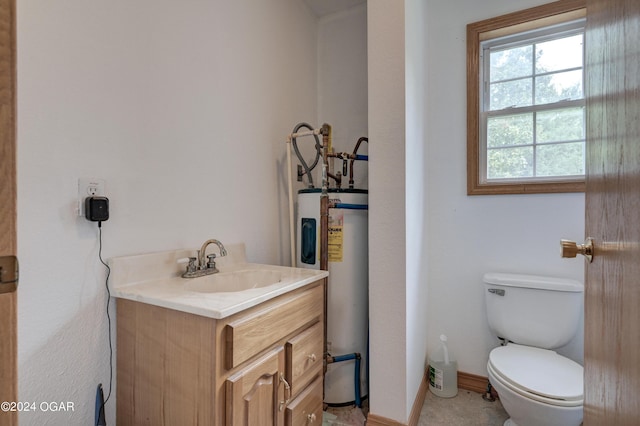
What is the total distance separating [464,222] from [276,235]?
3.95ft

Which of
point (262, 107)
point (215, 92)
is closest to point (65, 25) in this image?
point (215, 92)

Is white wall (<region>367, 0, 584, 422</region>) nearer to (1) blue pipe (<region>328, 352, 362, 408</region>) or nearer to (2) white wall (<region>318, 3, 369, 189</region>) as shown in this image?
(1) blue pipe (<region>328, 352, 362, 408</region>)

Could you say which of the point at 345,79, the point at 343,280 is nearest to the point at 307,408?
the point at 343,280

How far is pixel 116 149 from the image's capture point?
3.54 feet

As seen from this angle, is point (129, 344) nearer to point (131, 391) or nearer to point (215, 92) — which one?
point (131, 391)

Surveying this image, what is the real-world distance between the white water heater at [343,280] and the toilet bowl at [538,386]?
70 cm

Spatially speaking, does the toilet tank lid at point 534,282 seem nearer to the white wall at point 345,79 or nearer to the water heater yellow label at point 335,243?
the water heater yellow label at point 335,243

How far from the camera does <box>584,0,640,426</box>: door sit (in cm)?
43

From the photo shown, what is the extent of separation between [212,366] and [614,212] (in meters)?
0.97

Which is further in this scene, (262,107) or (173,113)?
(262,107)

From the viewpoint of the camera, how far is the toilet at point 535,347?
1.17 meters

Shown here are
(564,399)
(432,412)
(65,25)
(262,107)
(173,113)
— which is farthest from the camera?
(262,107)

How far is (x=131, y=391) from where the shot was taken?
39.5 inches

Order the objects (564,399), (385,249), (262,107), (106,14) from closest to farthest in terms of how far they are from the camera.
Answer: (106,14)
(564,399)
(385,249)
(262,107)
